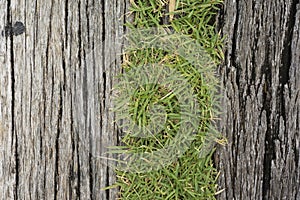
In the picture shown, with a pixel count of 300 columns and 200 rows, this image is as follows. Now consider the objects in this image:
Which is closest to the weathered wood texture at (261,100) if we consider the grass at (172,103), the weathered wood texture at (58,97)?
the grass at (172,103)

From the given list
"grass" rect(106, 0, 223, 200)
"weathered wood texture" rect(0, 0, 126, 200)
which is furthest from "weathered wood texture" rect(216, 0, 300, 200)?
"weathered wood texture" rect(0, 0, 126, 200)

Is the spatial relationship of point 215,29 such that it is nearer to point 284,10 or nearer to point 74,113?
point 284,10

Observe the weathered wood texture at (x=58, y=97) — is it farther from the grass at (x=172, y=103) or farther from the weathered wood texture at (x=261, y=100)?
the weathered wood texture at (x=261, y=100)

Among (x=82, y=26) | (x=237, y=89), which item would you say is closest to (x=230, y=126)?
(x=237, y=89)

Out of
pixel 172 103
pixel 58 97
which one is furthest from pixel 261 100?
pixel 58 97

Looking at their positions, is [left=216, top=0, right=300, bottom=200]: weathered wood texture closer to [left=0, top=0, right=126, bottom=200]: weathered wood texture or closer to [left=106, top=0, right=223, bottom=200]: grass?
[left=106, top=0, right=223, bottom=200]: grass
